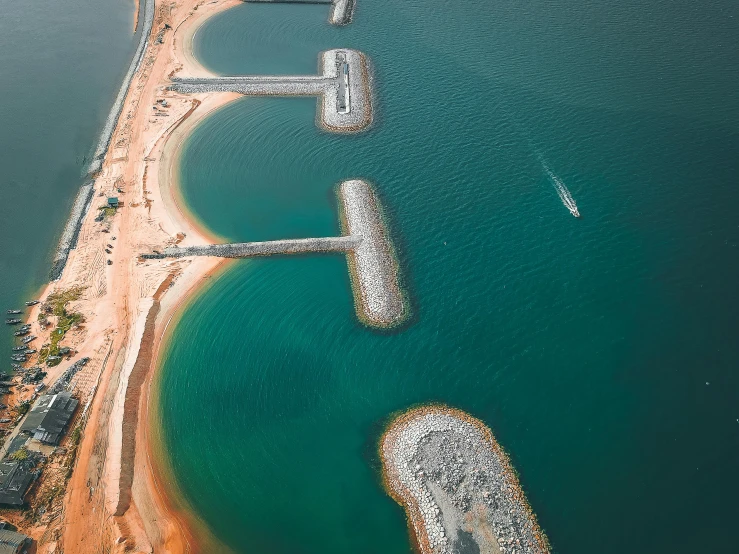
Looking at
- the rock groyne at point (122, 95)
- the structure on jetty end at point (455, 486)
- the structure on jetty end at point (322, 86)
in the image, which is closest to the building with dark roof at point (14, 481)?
the structure on jetty end at point (455, 486)

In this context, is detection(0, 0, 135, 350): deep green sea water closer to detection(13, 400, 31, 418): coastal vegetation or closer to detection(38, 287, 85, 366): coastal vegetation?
detection(38, 287, 85, 366): coastal vegetation

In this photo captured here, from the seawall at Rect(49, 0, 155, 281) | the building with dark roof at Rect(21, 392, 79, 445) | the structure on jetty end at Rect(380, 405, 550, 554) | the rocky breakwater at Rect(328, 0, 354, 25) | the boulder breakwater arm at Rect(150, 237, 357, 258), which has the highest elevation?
the rocky breakwater at Rect(328, 0, 354, 25)

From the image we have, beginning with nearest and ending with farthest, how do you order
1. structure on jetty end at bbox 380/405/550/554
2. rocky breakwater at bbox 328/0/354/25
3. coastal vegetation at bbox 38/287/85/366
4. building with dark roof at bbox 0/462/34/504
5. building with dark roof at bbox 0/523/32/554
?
building with dark roof at bbox 0/523/32/554, structure on jetty end at bbox 380/405/550/554, building with dark roof at bbox 0/462/34/504, coastal vegetation at bbox 38/287/85/366, rocky breakwater at bbox 328/0/354/25

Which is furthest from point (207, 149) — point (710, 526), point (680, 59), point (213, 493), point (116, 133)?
point (680, 59)

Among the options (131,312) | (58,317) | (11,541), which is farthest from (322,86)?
(11,541)

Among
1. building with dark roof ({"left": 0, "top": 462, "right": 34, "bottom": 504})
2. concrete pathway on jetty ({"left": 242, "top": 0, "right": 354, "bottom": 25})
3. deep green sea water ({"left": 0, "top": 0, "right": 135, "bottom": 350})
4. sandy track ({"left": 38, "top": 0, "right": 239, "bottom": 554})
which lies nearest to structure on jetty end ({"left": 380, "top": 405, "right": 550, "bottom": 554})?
sandy track ({"left": 38, "top": 0, "right": 239, "bottom": 554})

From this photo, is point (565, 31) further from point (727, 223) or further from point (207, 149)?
point (207, 149)
